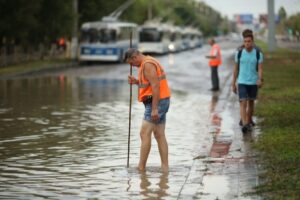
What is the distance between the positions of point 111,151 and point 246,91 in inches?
124

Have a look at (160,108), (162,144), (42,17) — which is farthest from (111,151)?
(42,17)

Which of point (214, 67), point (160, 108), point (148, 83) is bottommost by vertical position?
point (214, 67)

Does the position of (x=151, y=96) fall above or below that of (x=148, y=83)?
below

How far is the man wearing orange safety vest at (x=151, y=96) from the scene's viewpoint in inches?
414

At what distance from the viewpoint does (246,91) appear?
14938mm

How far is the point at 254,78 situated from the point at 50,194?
6268 millimetres

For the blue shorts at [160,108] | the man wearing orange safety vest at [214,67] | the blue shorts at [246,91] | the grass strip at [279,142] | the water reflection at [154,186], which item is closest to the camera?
the grass strip at [279,142]

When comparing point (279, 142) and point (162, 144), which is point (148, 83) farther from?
point (279, 142)

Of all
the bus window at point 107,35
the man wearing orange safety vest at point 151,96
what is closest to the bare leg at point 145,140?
the man wearing orange safety vest at point 151,96

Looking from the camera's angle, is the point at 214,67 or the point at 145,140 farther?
the point at 214,67

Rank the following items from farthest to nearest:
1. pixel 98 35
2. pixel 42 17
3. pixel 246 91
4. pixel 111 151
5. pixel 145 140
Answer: pixel 98 35
pixel 42 17
pixel 246 91
pixel 111 151
pixel 145 140

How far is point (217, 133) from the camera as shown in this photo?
15.2 meters

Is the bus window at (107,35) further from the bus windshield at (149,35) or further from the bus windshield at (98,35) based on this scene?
the bus windshield at (149,35)

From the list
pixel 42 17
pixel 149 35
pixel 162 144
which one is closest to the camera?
pixel 162 144
